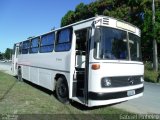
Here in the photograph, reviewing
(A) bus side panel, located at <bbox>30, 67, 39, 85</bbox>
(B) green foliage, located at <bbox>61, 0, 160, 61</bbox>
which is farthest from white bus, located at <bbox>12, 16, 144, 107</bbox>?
(B) green foliage, located at <bbox>61, 0, 160, 61</bbox>

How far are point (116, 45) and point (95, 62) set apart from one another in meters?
1.01

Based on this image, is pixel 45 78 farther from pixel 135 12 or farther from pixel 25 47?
pixel 135 12

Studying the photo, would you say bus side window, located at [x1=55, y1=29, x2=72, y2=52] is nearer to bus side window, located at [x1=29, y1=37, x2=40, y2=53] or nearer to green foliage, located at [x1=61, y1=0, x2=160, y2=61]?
bus side window, located at [x1=29, y1=37, x2=40, y2=53]

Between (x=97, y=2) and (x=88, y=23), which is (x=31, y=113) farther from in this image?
(x=97, y=2)

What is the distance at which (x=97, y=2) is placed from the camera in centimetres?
4216

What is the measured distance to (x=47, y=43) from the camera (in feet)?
42.5

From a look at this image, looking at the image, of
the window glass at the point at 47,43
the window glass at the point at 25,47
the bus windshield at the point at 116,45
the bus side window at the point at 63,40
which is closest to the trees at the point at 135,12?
the window glass at the point at 25,47

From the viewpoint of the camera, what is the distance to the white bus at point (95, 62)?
8531 mm

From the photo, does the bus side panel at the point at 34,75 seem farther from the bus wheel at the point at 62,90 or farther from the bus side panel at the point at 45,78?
the bus wheel at the point at 62,90

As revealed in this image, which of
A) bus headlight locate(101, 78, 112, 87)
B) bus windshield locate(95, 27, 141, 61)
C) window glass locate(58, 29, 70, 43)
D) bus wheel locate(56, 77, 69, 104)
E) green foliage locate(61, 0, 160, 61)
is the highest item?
green foliage locate(61, 0, 160, 61)

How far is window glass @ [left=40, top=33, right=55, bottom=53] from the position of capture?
1226 cm

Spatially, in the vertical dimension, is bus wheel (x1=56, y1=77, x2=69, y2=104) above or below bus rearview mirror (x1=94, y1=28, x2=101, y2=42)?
below

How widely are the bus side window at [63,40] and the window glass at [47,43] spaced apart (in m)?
0.66

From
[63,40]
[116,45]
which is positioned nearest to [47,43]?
[63,40]
